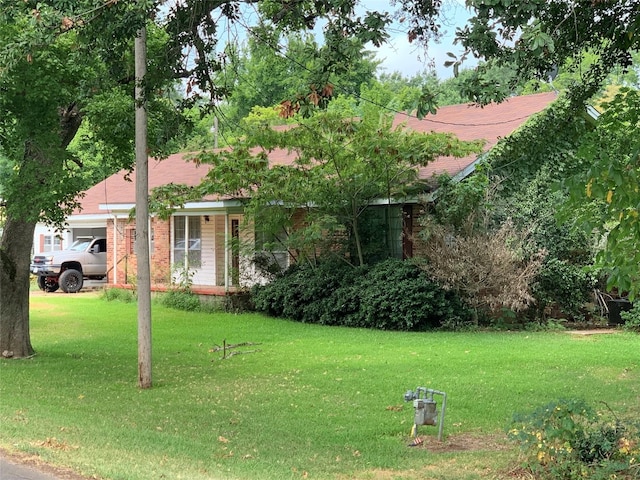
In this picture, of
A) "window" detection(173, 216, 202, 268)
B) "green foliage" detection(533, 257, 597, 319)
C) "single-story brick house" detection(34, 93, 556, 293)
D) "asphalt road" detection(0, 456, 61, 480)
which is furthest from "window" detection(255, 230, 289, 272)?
"asphalt road" detection(0, 456, 61, 480)

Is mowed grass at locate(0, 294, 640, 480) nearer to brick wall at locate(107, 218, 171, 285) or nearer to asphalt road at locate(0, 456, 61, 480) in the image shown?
asphalt road at locate(0, 456, 61, 480)

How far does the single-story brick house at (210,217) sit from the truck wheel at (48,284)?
244cm

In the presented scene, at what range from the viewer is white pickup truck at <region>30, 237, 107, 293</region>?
2641 cm

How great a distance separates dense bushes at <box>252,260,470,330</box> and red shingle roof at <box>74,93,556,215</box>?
2882 millimetres

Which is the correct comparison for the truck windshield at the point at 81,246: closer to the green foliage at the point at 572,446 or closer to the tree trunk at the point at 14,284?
the tree trunk at the point at 14,284

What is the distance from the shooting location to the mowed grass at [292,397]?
6.11 meters

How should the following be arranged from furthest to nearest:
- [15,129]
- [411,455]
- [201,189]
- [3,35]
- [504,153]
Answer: [201,189]
[504,153]
[15,129]
[3,35]
[411,455]

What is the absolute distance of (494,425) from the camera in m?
7.39

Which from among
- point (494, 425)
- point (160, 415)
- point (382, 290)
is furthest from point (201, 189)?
point (494, 425)

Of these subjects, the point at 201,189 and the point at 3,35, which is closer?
the point at 3,35

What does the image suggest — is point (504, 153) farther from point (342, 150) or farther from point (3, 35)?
point (3, 35)

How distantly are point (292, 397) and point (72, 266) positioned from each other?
2055cm

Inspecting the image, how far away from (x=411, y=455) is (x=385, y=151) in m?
9.71

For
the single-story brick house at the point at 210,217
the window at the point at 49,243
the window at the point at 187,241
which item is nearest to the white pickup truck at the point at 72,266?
the single-story brick house at the point at 210,217
